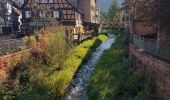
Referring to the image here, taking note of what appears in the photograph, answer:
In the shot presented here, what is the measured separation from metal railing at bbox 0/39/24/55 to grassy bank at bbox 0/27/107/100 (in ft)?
5.03

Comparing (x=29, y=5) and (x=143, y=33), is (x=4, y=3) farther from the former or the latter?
(x=143, y=33)

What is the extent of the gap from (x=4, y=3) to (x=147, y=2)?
34983 millimetres

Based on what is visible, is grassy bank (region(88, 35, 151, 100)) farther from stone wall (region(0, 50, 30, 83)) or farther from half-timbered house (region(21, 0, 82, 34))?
half-timbered house (region(21, 0, 82, 34))

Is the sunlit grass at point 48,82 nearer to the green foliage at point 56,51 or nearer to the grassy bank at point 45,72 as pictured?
the grassy bank at point 45,72

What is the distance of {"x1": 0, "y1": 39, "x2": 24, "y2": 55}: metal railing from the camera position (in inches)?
1147

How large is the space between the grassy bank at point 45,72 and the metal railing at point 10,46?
153cm

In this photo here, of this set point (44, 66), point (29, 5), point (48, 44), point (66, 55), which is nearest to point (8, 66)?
point (44, 66)

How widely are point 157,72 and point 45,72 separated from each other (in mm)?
12232

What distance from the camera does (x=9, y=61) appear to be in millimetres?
28219

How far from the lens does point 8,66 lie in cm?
2797

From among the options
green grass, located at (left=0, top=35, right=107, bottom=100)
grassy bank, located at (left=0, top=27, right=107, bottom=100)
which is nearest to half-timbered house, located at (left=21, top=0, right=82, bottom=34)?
grassy bank, located at (left=0, top=27, right=107, bottom=100)

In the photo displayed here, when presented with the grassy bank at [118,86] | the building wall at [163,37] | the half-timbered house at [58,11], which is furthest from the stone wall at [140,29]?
the half-timbered house at [58,11]

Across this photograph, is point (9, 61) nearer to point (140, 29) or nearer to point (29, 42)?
point (29, 42)

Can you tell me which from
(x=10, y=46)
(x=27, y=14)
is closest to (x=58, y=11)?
(x=27, y=14)
